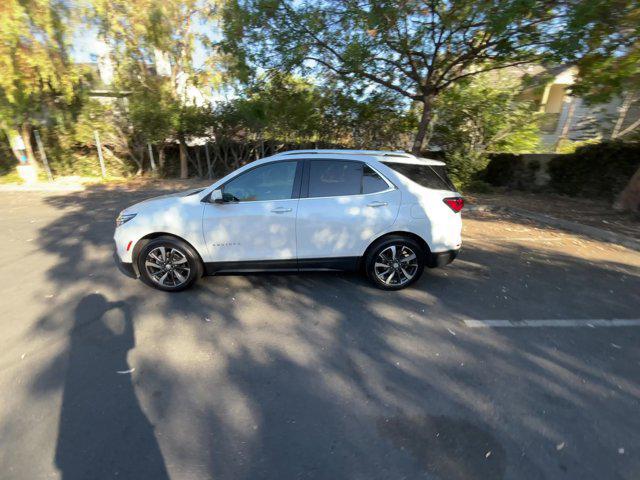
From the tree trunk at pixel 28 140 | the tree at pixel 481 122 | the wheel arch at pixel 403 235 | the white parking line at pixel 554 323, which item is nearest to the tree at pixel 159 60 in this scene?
the tree trunk at pixel 28 140

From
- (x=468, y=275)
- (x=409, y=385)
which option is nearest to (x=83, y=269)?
(x=409, y=385)

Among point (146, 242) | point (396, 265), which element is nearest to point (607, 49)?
point (396, 265)

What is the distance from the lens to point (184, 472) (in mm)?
2088

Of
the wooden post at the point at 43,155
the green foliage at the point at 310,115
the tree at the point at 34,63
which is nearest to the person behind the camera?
the tree at the point at 34,63

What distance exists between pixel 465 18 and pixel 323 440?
26.6 ft

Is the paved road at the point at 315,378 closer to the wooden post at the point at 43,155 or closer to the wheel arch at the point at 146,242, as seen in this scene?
the wheel arch at the point at 146,242

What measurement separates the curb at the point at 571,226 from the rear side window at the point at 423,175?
4531 mm

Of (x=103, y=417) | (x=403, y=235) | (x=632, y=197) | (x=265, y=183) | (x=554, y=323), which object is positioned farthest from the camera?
(x=632, y=197)

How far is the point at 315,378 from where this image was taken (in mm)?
2875

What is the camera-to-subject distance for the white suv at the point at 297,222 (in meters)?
4.07

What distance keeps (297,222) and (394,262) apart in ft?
4.31

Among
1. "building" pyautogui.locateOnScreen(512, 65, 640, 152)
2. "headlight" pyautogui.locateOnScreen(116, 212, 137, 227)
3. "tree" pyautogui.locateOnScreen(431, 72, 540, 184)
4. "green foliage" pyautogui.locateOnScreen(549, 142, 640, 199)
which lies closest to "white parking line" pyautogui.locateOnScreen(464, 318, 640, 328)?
"headlight" pyautogui.locateOnScreen(116, 212, 137, 227)

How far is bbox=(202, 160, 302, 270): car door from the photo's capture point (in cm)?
405

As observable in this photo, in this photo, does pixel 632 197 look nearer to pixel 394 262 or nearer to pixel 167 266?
pixel 394 262
